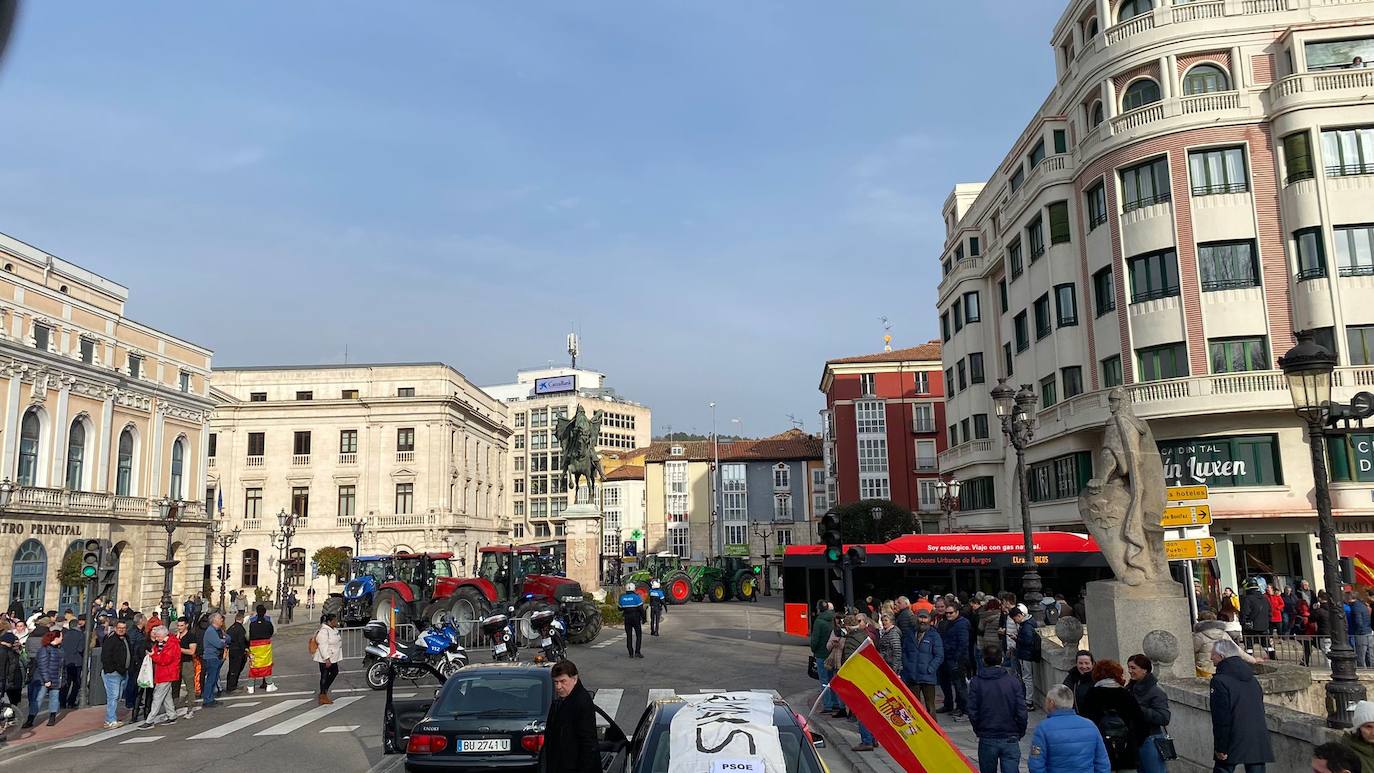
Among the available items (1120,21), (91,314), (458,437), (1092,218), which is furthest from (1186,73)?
(458,437)

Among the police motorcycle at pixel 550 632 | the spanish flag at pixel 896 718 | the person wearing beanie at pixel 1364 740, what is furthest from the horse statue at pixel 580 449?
the person wearing beanie at pixel 1364 740

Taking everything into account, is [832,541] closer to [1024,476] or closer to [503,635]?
[1024,476]

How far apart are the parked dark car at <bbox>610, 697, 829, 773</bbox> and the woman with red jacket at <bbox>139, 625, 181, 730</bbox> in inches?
435

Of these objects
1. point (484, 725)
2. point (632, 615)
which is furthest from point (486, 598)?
point (484, 725)

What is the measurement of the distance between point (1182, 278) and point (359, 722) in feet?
87.5

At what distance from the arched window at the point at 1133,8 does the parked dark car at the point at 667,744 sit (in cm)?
3181

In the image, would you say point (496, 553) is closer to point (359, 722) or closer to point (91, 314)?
point (359, 722)

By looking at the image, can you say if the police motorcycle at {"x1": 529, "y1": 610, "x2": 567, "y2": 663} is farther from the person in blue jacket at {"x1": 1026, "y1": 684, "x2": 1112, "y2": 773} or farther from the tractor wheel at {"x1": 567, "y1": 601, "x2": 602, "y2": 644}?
the person in blue jacket at {"x1": 1026, "y1": 684, "x2": 1112, "y2": 773}

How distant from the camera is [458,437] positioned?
2662 inches

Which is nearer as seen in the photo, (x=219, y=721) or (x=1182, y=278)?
(x=219, y=721)

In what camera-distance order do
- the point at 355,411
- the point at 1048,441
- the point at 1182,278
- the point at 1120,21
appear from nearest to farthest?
the point at 1182,278 < the point at 1120,21 < the point at 1048,441 < the point at 355,411

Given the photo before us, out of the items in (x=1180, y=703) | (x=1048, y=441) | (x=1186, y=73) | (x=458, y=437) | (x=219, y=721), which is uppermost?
(x=1186, y=73)

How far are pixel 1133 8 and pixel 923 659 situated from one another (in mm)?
27735

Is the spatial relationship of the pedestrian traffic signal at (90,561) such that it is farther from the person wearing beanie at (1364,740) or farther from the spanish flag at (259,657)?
the person wearing beanie at (1364,740)
